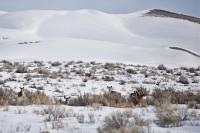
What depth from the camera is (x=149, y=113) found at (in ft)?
29.7

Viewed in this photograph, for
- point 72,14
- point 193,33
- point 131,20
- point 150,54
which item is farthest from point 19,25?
point 150,54

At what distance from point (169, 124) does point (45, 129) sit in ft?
7.08

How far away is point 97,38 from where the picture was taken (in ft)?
224

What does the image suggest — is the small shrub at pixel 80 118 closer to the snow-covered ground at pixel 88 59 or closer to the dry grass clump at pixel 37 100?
the snow-covered ground at pixel 88 59

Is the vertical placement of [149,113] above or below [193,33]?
below

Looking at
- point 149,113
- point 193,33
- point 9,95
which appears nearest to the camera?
point 149,113

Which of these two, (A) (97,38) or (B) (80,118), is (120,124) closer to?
(B) (80,118)

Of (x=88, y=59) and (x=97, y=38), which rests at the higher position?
(x=97, y=38)

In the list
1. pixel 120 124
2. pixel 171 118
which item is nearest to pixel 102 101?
pixel 171 118

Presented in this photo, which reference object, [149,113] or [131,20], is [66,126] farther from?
[131,20]

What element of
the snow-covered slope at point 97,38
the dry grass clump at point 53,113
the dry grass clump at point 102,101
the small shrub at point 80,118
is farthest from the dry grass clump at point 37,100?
the snow-covered slope at point 97,38

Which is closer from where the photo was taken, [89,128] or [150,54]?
[89,128]

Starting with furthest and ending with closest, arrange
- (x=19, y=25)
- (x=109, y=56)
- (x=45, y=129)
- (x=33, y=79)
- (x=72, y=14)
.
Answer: (x=72, y=14) → (x=19, y=25) → (x=109, y=56) → (x=33, y=79) → (x=45, y=129)

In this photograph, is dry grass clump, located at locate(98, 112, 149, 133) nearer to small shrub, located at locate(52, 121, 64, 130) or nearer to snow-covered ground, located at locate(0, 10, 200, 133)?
snow-covered ground, located at locate(0, 10, 200, 133)
